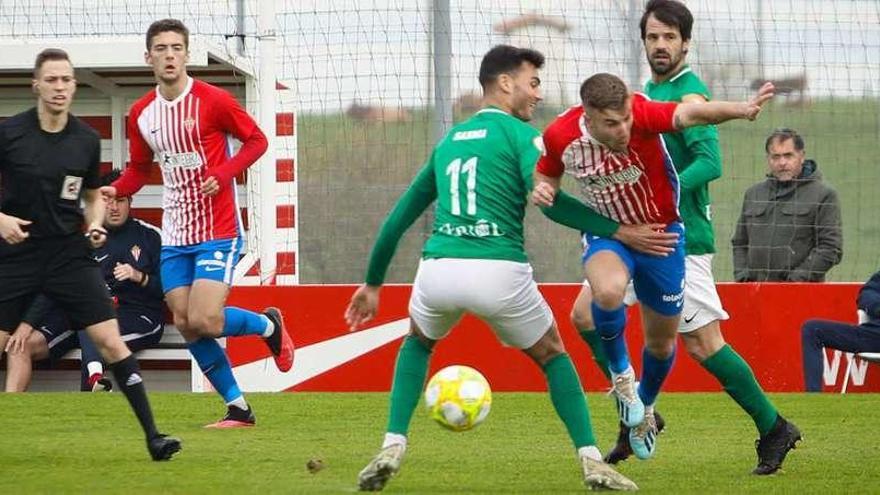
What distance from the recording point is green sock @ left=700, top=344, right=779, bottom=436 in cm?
888

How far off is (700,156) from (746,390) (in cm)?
118

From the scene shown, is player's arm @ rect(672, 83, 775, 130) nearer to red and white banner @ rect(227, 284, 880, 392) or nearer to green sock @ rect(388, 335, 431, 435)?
green sock @ rect(388, 335, 431, 435)

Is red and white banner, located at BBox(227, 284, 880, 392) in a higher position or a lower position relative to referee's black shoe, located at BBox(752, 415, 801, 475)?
higher

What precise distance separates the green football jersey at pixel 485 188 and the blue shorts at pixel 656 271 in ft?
2.49

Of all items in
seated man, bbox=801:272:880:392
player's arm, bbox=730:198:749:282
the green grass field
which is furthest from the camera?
player's arm, bbox=730:198:749:282

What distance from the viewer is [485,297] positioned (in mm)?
7664

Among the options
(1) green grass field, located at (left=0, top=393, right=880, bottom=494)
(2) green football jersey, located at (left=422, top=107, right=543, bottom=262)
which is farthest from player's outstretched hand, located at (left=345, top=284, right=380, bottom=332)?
(1) green grass field, located at (left=0, top=393, right=880, bottom=494)

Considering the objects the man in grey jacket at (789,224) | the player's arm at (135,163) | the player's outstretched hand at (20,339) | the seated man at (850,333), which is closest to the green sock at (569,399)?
the player's arm at (135,163)

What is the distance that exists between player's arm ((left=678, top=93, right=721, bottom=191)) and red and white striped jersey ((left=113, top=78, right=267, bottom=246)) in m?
3.16

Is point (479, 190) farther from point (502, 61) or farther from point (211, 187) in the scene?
point (211, 187)

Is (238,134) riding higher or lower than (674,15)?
lower

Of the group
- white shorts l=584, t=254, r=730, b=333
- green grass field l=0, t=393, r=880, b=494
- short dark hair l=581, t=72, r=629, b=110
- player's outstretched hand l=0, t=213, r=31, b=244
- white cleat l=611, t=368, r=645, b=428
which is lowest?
green grass field l=0, t=393, r=880, b=494

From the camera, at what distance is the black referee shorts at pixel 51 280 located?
9117 mm

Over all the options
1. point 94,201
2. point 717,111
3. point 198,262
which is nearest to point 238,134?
point 198,262
